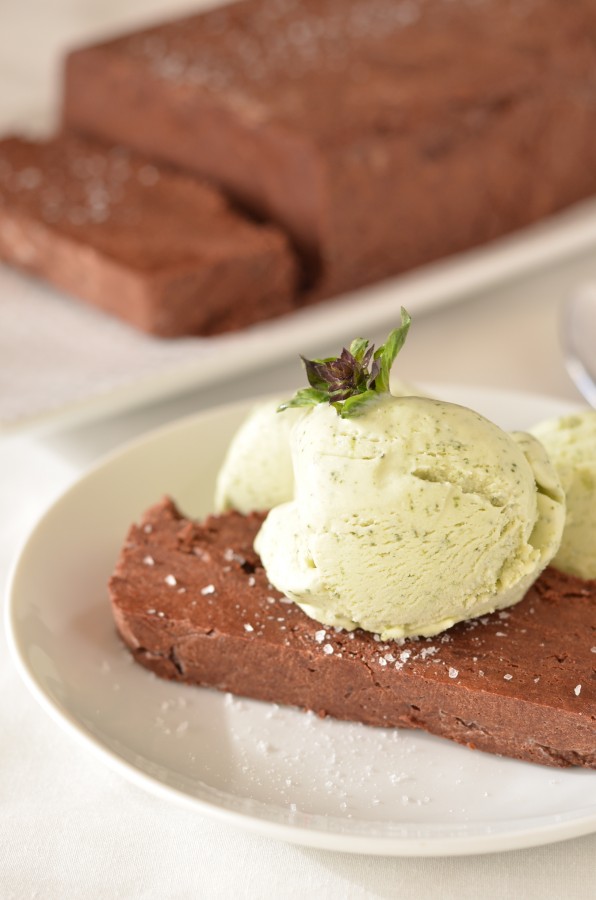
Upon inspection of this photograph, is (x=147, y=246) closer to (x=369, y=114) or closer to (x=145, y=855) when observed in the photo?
(x=369, y=114)

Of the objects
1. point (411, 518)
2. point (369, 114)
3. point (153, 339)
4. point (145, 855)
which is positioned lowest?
point (145, 855)

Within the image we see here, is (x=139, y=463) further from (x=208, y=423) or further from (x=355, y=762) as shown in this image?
(x=355, y=762)

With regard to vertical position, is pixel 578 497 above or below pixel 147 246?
below

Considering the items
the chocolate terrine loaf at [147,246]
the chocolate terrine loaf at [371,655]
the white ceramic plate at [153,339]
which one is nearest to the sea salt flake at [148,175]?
the chocolate terrine loaf at [147,246]

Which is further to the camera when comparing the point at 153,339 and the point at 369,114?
the point at 369,114

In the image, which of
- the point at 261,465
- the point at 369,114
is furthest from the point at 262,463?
the point at 369,114

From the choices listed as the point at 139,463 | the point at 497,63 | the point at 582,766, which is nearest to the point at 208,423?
the point at 139,463

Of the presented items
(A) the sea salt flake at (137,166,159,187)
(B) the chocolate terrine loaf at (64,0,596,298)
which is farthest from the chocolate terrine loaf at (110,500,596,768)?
(A) the sea salt flake at (137,166,159,187)
